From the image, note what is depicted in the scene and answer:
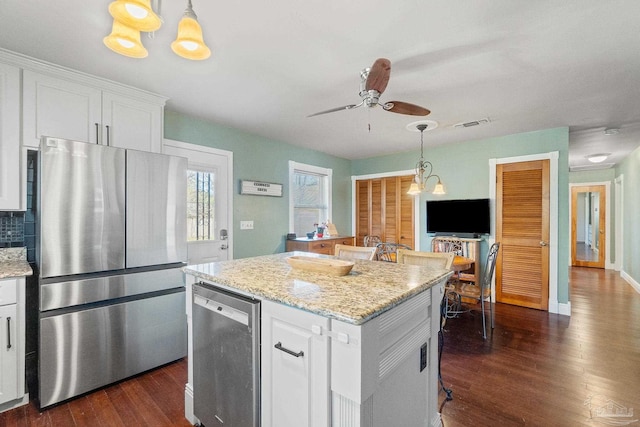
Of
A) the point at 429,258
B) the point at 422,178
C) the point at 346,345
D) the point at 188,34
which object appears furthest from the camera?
the point at 422,178

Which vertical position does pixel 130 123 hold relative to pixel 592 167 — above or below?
below

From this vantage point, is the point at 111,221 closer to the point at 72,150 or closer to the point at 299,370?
the point at 72,150

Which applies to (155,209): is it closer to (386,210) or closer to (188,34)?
(188,34)

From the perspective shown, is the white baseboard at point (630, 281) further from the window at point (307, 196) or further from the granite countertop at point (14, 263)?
the granite countertop at point (14, 263)

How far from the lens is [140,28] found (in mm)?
1125

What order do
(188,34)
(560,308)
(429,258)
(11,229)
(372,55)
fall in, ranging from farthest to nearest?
(560,308) < (429,258) < (11,229) < (372,55) < (188,34)

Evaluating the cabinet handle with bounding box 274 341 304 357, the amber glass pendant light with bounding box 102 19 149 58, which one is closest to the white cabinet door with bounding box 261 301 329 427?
the cabinet handle with bounding box 274 341 304 357

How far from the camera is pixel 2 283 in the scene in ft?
6.16

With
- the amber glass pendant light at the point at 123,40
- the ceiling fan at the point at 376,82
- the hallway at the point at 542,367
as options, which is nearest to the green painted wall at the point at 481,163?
the hallway at the point at 542,367

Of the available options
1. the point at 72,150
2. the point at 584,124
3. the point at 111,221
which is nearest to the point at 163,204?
the point at 111,221

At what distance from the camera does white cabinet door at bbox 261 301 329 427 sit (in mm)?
1143

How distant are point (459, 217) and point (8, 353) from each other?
16.6 feet

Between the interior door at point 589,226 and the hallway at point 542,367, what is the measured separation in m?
3.87

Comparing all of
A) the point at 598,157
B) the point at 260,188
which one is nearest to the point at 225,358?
the point at 260,188
